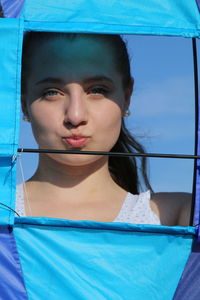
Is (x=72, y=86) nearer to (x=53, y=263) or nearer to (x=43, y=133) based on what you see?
(x=43, y=133)

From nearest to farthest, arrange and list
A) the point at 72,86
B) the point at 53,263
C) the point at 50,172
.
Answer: the point at 53,263 < the point at 72,86 < the point at 50,172

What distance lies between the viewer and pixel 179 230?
5.67ft

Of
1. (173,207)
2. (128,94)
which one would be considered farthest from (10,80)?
(173,207)

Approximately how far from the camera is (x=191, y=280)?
1734 mm

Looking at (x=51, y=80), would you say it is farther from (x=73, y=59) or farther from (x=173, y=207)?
(x=173, y=207)

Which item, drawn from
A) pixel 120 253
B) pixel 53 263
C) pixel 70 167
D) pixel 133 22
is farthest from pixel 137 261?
pixel 133 22

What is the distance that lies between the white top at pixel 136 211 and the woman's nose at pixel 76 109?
10.0 inches

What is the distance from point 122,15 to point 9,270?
635mm

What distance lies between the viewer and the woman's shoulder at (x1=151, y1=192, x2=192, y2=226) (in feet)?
6.19

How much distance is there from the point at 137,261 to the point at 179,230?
12cm

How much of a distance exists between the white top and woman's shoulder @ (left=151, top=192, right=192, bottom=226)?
0.7 inches

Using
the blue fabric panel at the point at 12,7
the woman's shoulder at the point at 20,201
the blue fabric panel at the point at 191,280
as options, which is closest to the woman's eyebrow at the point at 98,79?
the blue fabric panel at the point at 12,7

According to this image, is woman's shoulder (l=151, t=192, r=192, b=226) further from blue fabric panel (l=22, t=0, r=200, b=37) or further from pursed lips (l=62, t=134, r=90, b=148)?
blue fabric panel (l=22, t=0, r=200, b=37)

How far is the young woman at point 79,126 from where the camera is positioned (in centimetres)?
186
